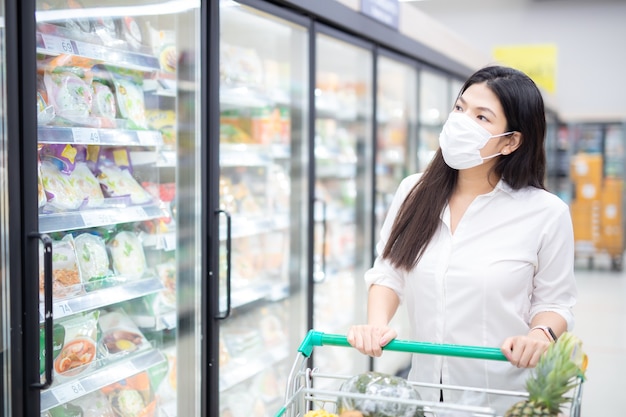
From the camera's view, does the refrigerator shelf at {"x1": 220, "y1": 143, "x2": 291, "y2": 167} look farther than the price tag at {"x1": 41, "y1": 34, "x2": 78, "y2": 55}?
Yes

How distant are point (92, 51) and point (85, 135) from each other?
0.94 feet

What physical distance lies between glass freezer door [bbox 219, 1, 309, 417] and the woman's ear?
149 cm

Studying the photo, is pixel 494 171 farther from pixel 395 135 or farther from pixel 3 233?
pixel 395 135

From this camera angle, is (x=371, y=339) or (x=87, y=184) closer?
(x=371, y=339)

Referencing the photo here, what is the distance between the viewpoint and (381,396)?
3.93ft

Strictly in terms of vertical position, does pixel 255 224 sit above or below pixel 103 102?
below

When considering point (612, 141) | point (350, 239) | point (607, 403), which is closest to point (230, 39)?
point (350, 239)

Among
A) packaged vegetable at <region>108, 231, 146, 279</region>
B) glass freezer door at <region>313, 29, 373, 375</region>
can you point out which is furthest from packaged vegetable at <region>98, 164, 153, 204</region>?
glass freezer door at <region>313, 29, 373, 375</region>

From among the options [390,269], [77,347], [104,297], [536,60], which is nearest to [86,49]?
[104,297]

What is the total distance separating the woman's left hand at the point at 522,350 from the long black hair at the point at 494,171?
43 cm

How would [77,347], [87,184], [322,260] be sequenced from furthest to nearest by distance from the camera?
[322,260]
[87,184]
[77,347]

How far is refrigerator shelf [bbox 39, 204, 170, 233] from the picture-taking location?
196 cm

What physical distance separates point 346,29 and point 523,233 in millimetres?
1919

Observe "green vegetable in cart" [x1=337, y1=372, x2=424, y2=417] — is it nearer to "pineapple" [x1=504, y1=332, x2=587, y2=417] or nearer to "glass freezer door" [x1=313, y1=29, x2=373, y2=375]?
"pineapple" [x1=504, y1=332, x2=587, y2=417]
